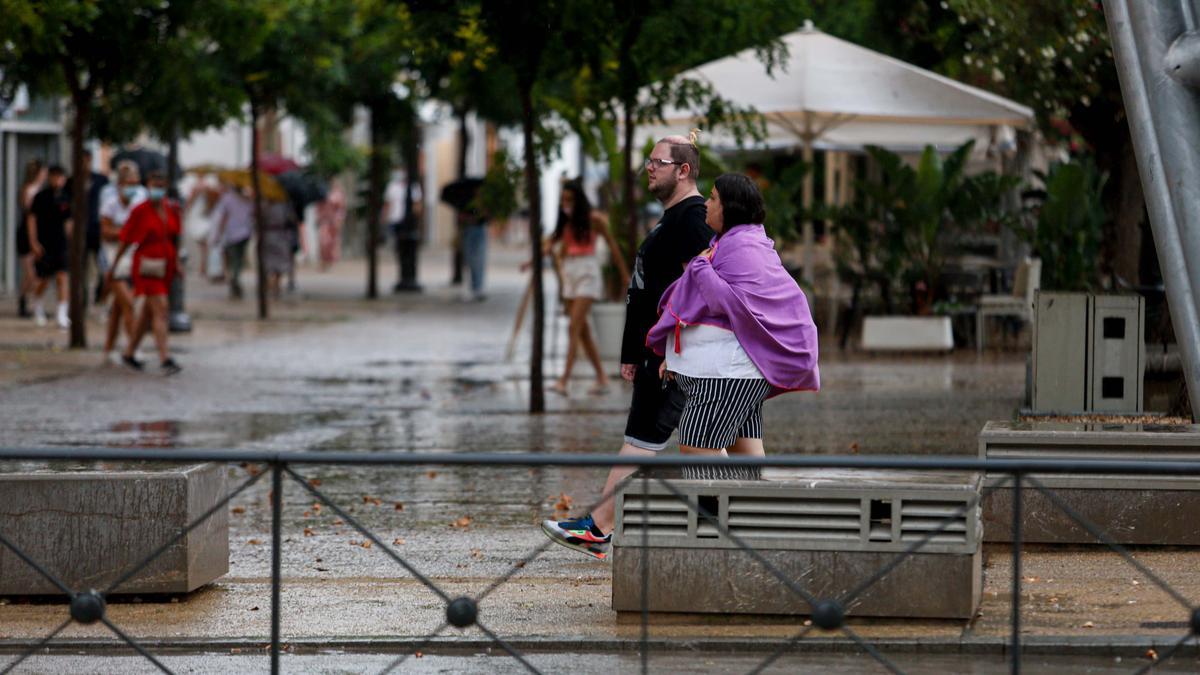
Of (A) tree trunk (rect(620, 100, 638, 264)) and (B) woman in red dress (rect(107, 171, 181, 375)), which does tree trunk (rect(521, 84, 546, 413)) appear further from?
(B) woman in red dress (rect(107, 171, 181, 375))

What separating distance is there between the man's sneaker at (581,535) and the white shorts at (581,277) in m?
7.54

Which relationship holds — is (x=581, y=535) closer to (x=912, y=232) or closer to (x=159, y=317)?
(x=159, y=317)

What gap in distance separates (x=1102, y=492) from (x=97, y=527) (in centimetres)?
411

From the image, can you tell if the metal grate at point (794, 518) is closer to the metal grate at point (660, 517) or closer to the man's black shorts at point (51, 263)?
the metal grate at point (660, 517)

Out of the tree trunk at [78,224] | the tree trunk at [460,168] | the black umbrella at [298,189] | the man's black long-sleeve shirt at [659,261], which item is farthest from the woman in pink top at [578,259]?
the tree trunk at [460,168]

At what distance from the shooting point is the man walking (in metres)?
7.91

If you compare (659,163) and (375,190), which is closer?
(659,163)

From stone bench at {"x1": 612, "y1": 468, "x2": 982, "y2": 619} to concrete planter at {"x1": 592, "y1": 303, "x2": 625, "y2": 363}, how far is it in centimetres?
1117

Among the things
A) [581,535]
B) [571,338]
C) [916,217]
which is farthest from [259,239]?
[581,535]

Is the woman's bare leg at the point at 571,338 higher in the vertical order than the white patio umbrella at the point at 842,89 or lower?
lower

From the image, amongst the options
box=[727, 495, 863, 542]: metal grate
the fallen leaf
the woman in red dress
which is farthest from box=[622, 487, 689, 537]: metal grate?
the woman in red dress

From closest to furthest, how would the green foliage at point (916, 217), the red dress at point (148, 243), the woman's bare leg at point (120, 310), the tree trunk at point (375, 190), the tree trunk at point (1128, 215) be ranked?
the tree trunk at point (1128, 215)
the red dress at point (148, 243)
the woman's bare leg at point (120, 310)
the green foliage at point (916, 217)
the tree trunk at point (375, 190)

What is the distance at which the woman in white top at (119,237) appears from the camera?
17031 mm

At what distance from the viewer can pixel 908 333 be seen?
18.8 metres
